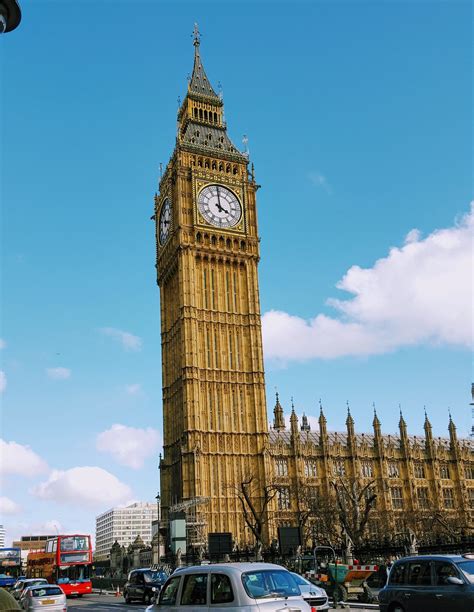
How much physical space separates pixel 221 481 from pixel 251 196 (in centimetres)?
3111

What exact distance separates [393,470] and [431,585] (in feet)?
231

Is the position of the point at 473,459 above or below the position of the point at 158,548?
above

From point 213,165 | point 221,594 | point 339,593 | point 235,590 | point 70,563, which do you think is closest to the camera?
point 235,590

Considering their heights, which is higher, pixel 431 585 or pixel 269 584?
pixel 269 584

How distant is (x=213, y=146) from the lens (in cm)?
7938

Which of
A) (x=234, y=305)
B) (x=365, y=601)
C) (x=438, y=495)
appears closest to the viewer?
(x=365, y=601)

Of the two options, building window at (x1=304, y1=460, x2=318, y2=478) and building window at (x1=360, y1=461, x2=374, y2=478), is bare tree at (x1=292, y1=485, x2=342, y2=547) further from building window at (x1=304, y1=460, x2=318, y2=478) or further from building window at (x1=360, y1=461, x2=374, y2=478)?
building window at (x1=360, y1=461, x2=374, y2=478)

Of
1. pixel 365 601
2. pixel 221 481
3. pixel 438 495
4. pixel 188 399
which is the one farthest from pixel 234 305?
pixel 365 601

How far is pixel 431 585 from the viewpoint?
1420cm

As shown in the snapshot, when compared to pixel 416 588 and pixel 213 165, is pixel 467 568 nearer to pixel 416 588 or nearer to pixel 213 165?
pixel 416 588

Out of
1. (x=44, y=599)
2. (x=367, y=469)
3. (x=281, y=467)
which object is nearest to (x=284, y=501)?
(x=281, y=467)

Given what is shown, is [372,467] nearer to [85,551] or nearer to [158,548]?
[158,548]

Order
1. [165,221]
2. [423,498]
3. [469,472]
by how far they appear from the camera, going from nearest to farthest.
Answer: [165,221] < [423,498] < [469,472]

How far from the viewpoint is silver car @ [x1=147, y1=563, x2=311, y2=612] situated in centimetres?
1118
